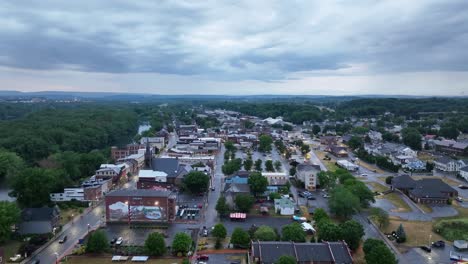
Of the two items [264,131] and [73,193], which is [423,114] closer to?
[264,131]

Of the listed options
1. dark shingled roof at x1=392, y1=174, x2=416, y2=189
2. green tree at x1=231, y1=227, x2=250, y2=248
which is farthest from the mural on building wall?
dark shingled roof at x1=392, y1=174, x2=416, y2=189

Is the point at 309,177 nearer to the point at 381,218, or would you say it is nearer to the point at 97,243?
the point at 381,218

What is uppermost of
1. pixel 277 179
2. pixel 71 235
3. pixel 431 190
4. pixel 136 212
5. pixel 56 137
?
pixel 56 137

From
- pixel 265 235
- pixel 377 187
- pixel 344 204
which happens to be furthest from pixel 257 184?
pixel 377 187

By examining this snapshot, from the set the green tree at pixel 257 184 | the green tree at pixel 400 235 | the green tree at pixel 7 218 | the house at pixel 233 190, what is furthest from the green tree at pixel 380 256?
the green tree at pixel 7 218

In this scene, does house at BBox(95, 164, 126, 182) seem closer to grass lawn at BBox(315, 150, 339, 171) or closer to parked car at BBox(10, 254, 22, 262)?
parked car at BBox(10, 254, 22, 262)
